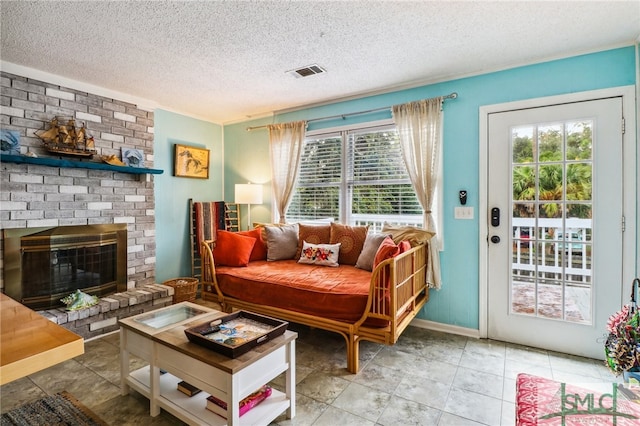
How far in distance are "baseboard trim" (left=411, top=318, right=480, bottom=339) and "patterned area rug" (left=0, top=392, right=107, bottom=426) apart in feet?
8.24

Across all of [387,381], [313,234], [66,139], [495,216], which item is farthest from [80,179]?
[495,216]

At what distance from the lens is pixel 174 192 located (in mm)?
3902

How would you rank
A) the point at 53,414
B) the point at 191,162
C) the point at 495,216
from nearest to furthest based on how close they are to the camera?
1. the point at 53,414
2. the point at 495,216
3. the point at 191,162

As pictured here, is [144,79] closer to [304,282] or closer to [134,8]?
[134,8]

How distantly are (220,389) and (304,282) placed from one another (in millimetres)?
1141

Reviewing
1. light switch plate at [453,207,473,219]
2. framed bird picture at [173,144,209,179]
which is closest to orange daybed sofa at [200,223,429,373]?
light switch plate at [453,207,473,219]

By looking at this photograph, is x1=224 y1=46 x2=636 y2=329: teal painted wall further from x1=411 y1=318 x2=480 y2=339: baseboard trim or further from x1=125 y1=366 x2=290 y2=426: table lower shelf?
x1=125 y1=366 x2=290 y2=426: table lower shelf

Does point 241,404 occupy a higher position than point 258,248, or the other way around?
point 258,248

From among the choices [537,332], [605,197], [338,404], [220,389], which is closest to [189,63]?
[220,389]

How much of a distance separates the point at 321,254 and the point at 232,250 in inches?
34.8

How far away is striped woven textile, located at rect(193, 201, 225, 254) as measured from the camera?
404 cm
